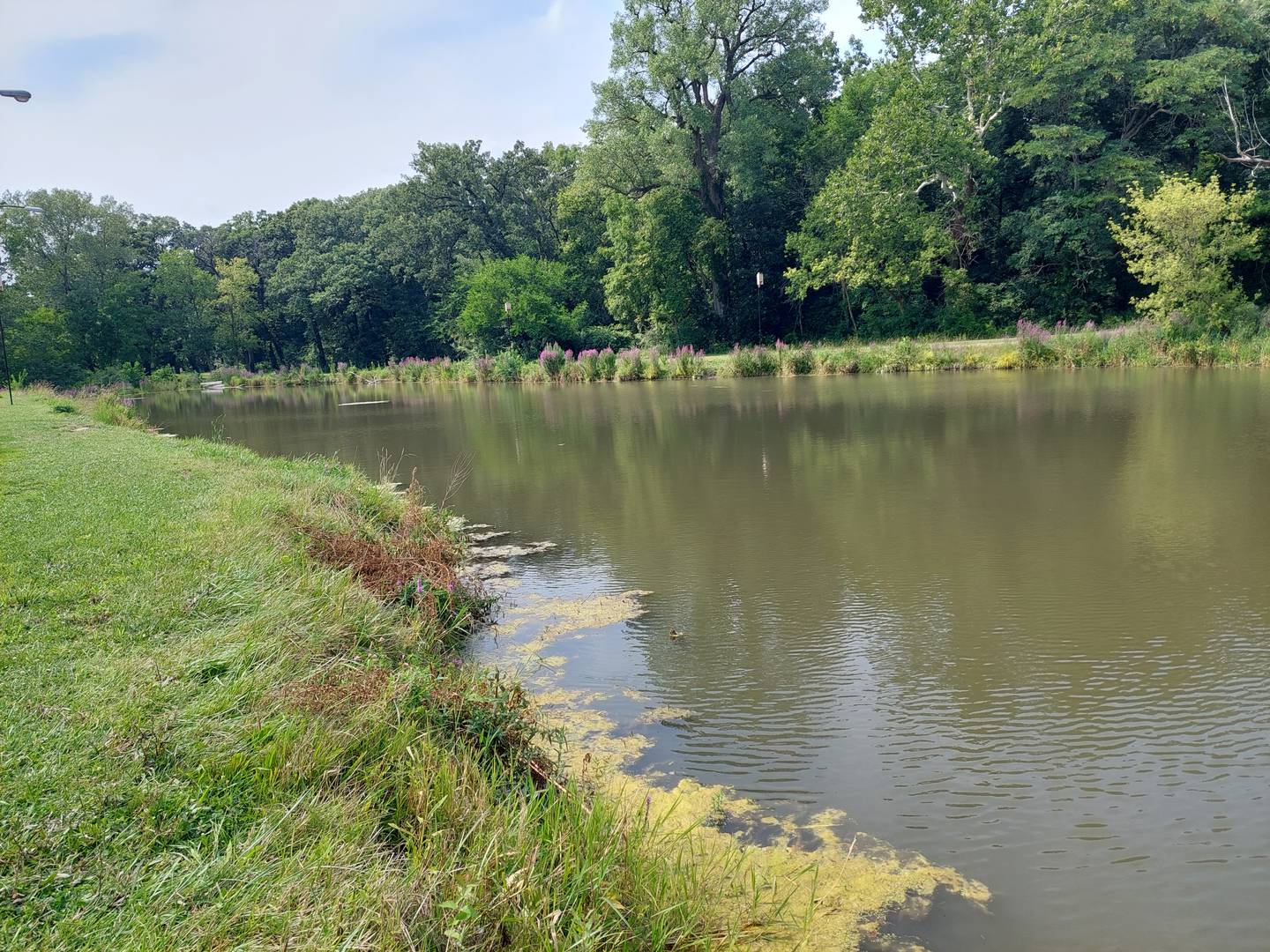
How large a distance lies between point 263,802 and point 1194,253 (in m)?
25.6

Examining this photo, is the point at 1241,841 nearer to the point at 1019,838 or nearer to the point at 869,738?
the point at 1019,838

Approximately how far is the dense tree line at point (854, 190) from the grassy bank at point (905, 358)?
1214 millimetres

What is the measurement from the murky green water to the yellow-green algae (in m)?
0.12

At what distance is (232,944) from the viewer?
2.09m

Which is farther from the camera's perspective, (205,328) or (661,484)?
(205,328)

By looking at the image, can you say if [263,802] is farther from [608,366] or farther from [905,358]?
[608,366]

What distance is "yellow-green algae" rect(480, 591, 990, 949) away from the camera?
286cm

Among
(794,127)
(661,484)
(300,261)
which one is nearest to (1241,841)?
(661,484)

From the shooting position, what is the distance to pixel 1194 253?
70.3 ft

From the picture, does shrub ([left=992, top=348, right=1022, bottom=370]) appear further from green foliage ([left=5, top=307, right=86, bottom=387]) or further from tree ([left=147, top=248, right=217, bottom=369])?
tree ([left=147, top=248, right=217, bottom=369])

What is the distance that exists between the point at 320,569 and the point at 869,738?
3808 millimetres

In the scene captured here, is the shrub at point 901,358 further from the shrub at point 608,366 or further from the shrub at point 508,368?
the shrub at point 508,368

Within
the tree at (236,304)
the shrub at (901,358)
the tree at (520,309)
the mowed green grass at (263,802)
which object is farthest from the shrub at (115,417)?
the tree at (236,304)

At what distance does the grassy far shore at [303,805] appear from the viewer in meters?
2.27
